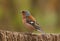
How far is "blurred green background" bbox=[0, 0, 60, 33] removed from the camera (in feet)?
41.3

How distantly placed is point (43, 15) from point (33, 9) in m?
0.38

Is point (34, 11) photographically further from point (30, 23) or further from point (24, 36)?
point (24, 36)

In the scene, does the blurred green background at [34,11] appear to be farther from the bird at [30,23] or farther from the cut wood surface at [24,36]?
the cut wood surface at [24,36]

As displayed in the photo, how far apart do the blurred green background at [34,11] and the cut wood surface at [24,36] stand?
4.15 meters

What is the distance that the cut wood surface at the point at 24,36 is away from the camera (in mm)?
7824

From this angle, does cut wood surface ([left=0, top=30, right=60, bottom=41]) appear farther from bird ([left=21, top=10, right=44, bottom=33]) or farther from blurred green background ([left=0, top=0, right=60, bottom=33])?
blurred green background ([left=0, top=0, right=60, bottom=33])

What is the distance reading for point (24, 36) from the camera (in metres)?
7.94

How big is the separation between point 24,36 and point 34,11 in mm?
5566

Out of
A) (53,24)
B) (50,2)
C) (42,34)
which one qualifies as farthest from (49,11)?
(42,34)

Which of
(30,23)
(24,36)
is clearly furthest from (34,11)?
(24,36)

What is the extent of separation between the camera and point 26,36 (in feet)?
26.1

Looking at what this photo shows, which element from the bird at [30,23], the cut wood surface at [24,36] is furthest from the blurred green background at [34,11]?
the cut wood surface at [24,36]

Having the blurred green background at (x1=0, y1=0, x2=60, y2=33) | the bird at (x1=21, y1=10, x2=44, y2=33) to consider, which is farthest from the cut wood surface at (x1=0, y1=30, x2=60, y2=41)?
the blurred green background at (x1=0, y1=0, x2=60, y2=33)

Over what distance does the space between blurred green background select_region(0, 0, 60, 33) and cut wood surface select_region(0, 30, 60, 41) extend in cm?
415
